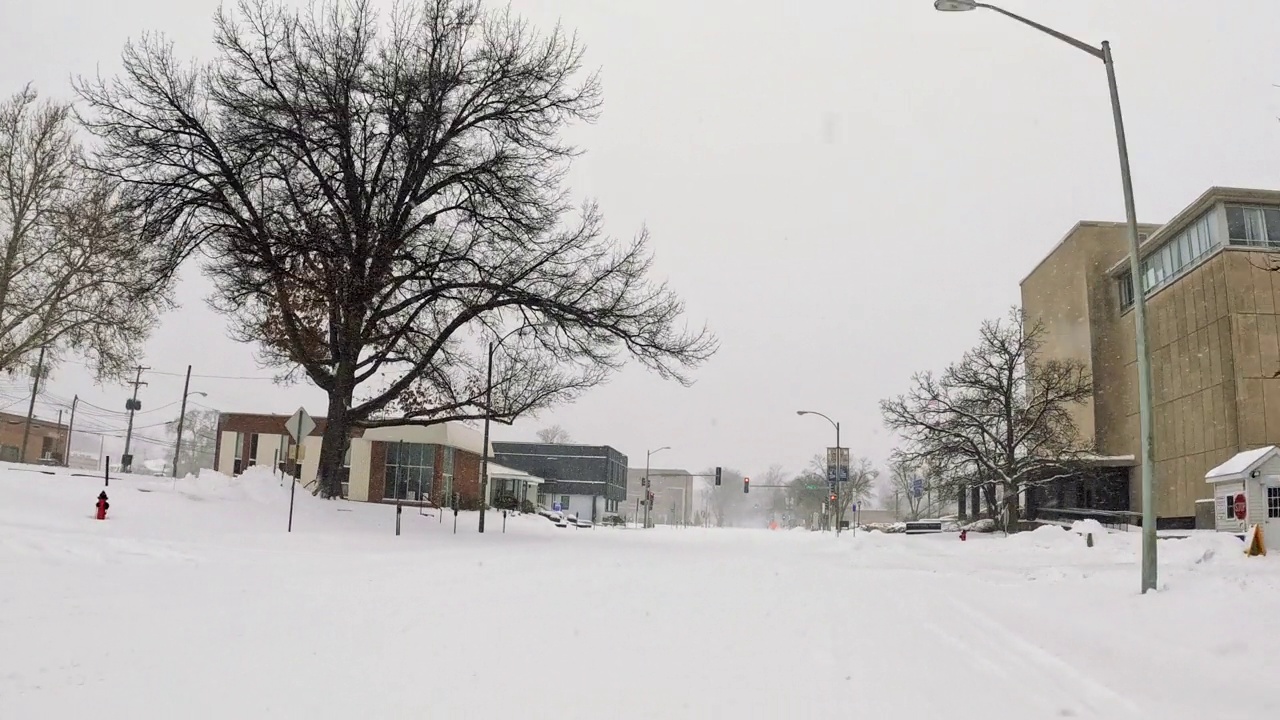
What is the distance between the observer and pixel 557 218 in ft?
87.3

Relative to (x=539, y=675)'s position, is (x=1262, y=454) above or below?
above

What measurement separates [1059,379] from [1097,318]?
22187mm

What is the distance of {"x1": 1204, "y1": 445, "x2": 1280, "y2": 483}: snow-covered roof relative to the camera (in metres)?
24.6

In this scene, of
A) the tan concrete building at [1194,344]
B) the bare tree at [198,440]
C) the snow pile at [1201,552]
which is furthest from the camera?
the bare tree at [198,440]

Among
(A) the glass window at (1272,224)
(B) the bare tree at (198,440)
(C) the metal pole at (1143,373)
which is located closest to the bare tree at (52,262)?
(C) the metal pole at (1143,373)

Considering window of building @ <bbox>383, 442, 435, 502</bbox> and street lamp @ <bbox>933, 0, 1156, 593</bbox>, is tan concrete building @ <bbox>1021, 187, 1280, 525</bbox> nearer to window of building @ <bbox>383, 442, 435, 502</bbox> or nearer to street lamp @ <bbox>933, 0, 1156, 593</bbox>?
street lamp @ <bbox>933, 0, 1156, 593</bbox>

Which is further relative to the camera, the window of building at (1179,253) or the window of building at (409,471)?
the window of building at (409,471)

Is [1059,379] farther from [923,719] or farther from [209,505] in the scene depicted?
[923,719]

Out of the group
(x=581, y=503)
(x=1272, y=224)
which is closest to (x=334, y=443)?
(x=1272, y=224)

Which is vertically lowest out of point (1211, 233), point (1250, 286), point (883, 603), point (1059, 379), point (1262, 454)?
point (883, 603)

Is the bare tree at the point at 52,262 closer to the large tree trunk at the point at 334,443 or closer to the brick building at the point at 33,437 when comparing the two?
the large tree trunk at the point at 334,443

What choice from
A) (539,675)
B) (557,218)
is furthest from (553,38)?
(539,675)

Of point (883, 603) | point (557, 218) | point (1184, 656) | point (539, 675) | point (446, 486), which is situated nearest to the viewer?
point (539, 675)

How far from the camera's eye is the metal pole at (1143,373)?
38.0 feet
